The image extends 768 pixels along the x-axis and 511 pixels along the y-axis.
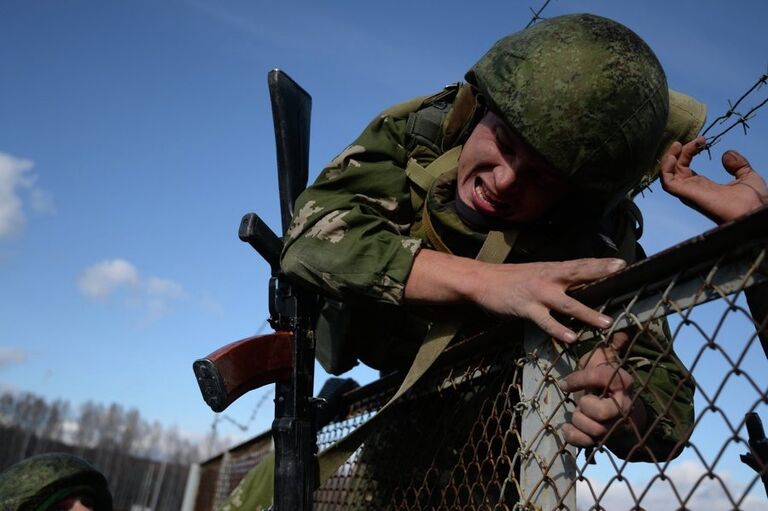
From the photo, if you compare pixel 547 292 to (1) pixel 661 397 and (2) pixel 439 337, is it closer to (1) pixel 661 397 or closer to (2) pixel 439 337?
(2) pixel 439 337

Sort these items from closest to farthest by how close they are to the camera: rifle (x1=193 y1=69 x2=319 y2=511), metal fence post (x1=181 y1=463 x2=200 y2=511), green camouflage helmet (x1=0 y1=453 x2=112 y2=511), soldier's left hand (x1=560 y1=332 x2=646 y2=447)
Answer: soldier's left hand (x1=560 y1=332 x2=646 y2=447)
rifle (x1=193 y1=69 x2=319 y2=511)
green camouflage helmet (x1=0 y1=453 x2=112 y2=511)
metal fence post (x1=181 y1=463 x2=200 y2=511)

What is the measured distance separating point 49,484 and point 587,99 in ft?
11.0

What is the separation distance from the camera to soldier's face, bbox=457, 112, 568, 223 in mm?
2273

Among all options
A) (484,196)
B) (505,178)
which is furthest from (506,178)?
(484,196)

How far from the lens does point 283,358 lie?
9.44ft

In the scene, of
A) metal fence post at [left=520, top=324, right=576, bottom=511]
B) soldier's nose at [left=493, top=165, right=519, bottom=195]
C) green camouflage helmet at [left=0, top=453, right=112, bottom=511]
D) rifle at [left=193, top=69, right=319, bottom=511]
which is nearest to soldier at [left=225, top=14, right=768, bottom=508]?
soldier's nose at [left=493, top=165, right=519, bottom=195]

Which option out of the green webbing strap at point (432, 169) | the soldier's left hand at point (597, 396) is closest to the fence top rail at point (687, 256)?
the soldier's left hand at point (597, 396)

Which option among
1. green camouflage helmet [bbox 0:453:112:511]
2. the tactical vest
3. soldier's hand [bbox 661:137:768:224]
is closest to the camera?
soldier's hand [bbox 661:137:768:224]

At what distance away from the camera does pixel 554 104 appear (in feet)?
7.14

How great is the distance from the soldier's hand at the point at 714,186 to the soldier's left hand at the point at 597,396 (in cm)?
54

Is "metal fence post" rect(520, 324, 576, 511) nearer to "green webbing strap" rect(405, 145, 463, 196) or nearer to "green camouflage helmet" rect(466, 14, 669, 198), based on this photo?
"green camouflage helmet" rect(466, 14, 669, 198)

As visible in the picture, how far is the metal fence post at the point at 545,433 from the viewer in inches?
66.7

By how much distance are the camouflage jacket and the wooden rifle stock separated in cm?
37

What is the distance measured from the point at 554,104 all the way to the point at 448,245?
0.61 m
